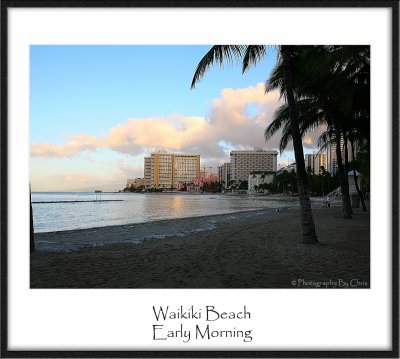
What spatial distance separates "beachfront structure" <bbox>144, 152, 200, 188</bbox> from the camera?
13062 centimetres

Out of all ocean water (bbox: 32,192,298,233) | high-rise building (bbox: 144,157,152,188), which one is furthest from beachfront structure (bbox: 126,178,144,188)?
ocean water (bbox: 32,192,298,233)

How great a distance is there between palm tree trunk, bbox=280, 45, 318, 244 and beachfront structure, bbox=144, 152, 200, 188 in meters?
119

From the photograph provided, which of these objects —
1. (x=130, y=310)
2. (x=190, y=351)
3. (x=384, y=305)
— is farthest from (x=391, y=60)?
(x=130, y=310)

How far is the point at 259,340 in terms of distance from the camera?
283cm

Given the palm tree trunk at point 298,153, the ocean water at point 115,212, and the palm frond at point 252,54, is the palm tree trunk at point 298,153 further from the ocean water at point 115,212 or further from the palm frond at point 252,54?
the ocean water at point 115,212

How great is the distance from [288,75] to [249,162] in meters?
187

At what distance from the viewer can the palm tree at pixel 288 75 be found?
6.15 metres

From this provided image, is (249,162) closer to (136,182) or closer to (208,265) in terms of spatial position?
(136,182)

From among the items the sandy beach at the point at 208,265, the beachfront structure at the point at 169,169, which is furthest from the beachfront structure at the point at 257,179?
the sandy beach at the point at 208,265

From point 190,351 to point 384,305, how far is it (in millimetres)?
2090

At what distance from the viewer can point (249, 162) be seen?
191250mm

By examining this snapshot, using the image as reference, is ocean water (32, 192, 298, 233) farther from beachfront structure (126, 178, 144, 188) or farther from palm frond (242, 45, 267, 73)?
beachfront structure (126, 178, 144, 188)

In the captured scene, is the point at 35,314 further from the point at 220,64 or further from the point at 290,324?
the point at 220,64

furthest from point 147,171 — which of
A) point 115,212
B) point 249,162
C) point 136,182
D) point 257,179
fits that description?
point 115,212
